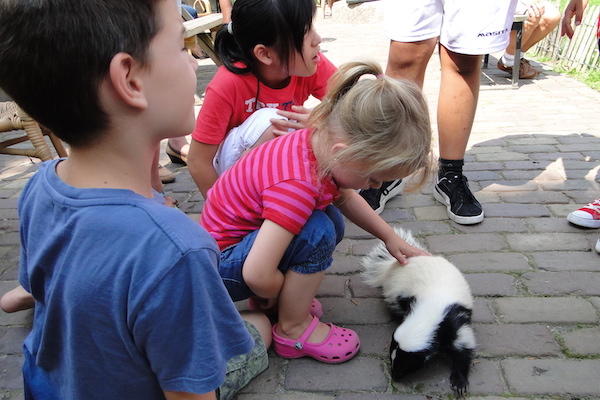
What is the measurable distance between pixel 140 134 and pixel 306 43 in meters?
1.28

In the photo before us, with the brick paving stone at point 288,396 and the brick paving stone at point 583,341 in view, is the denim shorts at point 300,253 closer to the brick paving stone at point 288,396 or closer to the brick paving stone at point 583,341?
the brick paving stone at point 288,396

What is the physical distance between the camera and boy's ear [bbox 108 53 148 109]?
34.3 inches

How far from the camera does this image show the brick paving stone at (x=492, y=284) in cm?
215

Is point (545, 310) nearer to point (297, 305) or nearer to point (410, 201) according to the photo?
point (297, 305)

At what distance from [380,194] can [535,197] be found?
952 mm

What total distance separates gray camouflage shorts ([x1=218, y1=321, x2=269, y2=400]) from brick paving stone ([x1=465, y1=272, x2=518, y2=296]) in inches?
38.4

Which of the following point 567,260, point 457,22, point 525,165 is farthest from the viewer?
point 525,165

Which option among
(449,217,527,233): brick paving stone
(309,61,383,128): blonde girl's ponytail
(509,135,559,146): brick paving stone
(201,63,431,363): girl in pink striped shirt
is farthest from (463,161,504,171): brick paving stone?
(309,61,383,128): blonde girl's ponytail

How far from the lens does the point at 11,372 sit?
71.6 inches

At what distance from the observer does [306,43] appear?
2088 mm

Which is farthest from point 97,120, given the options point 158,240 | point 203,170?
point 203,170

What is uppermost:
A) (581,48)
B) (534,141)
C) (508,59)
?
Answer: (534,141)

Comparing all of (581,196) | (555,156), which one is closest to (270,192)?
(581,196)

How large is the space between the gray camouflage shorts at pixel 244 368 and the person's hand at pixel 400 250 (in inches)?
25.4
